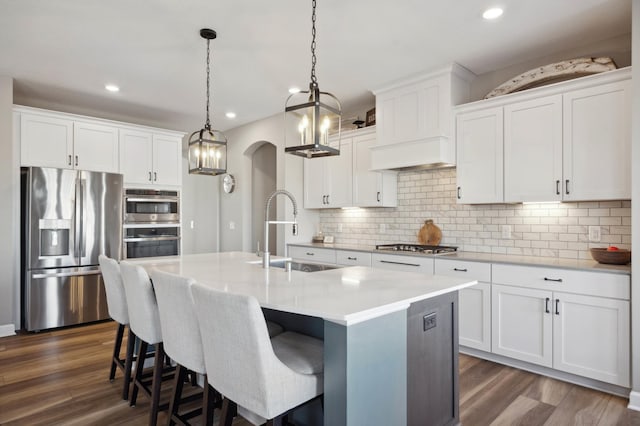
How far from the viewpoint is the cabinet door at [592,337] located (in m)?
2.57

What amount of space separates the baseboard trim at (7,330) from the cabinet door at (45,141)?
5.72 ft

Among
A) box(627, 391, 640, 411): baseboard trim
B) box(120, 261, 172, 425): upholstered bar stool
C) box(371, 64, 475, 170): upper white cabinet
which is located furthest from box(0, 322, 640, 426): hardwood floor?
box(371, 64, 475, 170): upper white cabinet

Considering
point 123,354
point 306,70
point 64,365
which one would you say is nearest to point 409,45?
point 306,70

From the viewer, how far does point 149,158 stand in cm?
525

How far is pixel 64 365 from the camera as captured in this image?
322cm

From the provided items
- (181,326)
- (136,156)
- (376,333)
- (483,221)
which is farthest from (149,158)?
(376,333)

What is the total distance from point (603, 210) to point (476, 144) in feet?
3.78

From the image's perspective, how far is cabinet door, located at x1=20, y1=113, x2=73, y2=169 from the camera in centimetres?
425

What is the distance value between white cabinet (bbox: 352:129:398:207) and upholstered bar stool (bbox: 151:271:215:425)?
3031mm

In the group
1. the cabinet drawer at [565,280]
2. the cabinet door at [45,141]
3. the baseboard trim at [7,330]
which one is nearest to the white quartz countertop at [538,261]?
the cabinet drawer at [565,280]

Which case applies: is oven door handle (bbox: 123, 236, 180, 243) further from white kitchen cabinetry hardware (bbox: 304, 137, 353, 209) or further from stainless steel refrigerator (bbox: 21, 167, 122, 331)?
white kitchen cabinetry hardware (bbox: 304, 137, 353, 209)

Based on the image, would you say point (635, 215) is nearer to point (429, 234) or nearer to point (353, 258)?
point (429, 234)

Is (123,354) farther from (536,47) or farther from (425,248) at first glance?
(536,47)

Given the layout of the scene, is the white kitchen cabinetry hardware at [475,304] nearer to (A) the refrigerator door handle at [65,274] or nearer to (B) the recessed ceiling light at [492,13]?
(B) the recessed ceiling light at [492,13]
